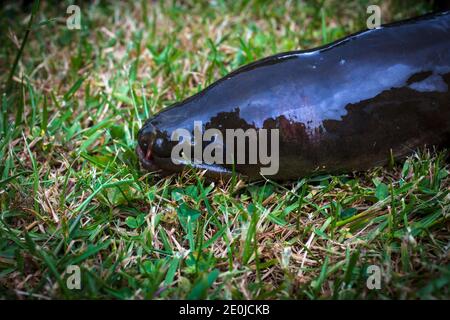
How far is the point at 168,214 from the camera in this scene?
2.06 meters

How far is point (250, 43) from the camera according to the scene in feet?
10.1

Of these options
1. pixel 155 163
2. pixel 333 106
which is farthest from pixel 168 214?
pixel 333 106

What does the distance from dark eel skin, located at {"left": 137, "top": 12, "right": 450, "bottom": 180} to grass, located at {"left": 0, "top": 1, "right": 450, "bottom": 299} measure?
10cm

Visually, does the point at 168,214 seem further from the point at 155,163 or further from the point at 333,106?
the point at 333,106

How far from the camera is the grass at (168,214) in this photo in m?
1.77

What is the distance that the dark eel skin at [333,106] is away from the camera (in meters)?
2.10

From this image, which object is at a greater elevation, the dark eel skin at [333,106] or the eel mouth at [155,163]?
the dark eel skin at [333,106]

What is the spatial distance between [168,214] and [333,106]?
84 cm

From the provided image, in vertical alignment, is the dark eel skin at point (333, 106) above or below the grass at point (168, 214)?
above

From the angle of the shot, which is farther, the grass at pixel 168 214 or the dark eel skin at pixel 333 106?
the dark eel skin at pixel 333 106

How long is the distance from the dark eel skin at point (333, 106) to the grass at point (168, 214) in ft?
0.34
